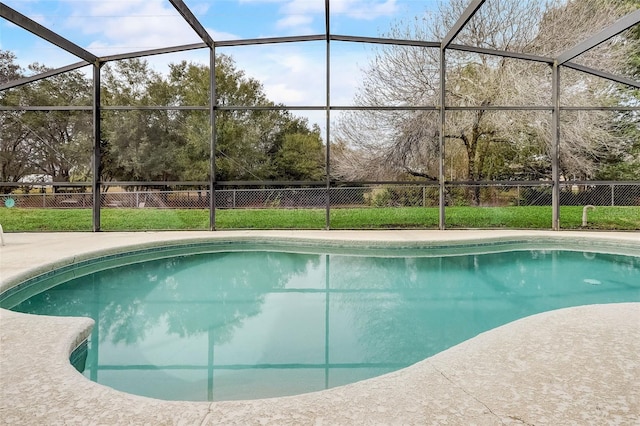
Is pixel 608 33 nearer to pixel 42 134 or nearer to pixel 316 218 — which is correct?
pixel 316 218

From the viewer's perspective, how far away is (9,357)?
5.98 feet

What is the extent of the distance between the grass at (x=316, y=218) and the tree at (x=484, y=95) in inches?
34.7

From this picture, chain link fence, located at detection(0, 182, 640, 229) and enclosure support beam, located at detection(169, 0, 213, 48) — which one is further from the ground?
enclosure support beam, located at detection(169, 0, 213, 48)

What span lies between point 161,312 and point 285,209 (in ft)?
19.5

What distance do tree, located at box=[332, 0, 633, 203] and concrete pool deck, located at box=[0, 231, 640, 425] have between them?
8.05 meters

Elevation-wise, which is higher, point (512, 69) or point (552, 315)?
point (512, 69)

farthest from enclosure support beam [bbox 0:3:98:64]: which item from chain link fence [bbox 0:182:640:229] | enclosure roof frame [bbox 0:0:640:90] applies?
chain link fence [bbox 0:182:640:229]

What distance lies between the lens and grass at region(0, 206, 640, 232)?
8.88m

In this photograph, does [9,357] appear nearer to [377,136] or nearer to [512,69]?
[377,136]

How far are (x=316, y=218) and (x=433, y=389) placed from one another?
7.76 metres

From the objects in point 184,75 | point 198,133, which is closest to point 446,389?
point 198,133

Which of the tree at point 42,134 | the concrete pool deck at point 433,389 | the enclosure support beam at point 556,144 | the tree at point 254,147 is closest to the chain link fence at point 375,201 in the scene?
the tree at point 42,134

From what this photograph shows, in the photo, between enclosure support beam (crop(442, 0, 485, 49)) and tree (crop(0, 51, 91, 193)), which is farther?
tree (crop(0, 51, 91, 193))

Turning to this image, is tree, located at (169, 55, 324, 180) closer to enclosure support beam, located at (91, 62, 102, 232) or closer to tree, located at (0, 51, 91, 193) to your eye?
tree, located at (0, 51, 91, 193)
